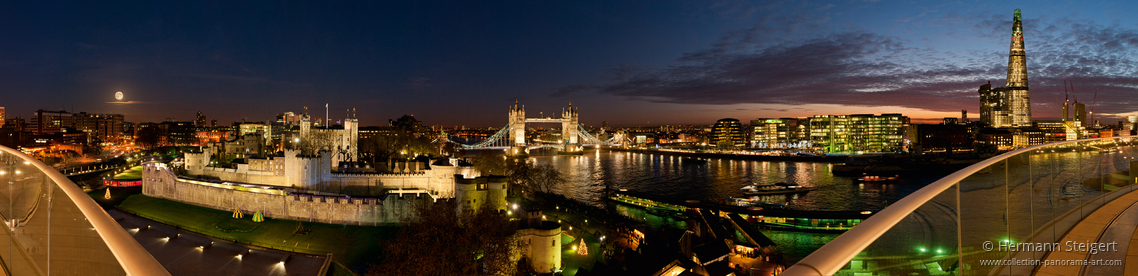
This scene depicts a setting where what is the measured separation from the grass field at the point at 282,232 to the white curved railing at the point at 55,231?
30.2ft

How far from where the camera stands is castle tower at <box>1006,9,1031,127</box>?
65456 millimetres

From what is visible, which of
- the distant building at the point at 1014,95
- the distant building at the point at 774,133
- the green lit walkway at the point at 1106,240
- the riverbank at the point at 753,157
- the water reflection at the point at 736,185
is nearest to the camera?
the green lit walkway at the point at 1106,240

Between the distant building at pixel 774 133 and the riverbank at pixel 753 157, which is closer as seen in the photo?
the riverbank at pixel 753 157

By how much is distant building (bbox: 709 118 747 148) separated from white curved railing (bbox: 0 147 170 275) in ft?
244

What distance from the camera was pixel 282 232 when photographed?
508 inches

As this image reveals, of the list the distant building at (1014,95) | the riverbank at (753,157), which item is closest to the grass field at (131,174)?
the riverbank at (753,157)

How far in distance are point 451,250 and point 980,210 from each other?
875cm

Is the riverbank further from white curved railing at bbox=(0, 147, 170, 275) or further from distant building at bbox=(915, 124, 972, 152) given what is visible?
white curved railing at bbox=(0, 147, 170, 275)

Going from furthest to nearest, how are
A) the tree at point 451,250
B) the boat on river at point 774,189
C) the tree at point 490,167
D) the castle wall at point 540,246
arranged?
the boat on river at point 774,189 → the tree at point 490,167 → the castle wall at point 540,246 → the tree at point 451,250

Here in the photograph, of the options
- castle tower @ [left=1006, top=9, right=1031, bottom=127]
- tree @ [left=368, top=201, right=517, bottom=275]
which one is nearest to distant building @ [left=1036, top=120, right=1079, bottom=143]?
tree @ [left=368, top=201, right=517, bottom=275]

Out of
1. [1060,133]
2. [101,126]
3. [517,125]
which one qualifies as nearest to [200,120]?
[101,126]

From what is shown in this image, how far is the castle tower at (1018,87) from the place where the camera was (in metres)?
65.5

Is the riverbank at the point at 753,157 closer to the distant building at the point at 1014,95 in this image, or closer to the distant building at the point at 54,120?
the distant building at the point at 1014,95

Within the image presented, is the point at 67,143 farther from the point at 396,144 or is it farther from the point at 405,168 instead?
the point at 405,168
